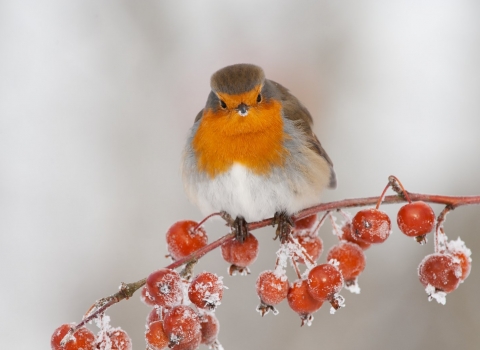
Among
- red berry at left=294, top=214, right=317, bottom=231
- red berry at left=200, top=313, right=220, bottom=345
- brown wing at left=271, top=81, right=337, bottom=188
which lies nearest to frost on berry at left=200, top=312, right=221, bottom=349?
red berry at left=200, top=313, right=220, bottom=345

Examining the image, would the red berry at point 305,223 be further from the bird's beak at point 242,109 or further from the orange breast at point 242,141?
the bird's beak at point 242,109

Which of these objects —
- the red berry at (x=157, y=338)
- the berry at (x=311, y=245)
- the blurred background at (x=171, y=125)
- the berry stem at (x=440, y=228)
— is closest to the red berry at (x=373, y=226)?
the berry stem at (x=440, y=228)

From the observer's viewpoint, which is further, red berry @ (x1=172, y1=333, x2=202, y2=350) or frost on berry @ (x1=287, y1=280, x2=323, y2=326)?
frost on berry @ (x1=287, y1=280, x2=323, y2=326)

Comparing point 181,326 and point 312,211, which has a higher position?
point 312,211

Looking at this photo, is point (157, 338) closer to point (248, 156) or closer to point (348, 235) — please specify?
point (348, 235)

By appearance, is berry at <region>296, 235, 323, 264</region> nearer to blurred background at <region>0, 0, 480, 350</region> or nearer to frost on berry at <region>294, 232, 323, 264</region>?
frost on berry at <region>294, 232, 323, 264</region>

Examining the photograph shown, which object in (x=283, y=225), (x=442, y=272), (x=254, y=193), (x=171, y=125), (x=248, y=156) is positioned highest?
(x=171, y=125)

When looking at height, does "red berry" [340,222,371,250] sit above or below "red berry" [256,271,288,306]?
above

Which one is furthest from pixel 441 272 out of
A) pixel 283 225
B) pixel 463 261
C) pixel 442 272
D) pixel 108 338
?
pixel 108 338
